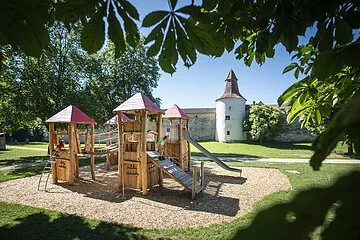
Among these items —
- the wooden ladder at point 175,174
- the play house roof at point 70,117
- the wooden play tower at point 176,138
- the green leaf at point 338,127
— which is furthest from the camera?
the wooden play tower at point 176,138

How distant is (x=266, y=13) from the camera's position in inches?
70.3

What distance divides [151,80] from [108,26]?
28.3 meters

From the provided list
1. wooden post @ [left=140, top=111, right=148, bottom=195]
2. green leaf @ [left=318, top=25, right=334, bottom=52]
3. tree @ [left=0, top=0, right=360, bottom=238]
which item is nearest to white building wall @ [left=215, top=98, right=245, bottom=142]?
wooden post @ [left=140, top=111, right=148, bottom=195]

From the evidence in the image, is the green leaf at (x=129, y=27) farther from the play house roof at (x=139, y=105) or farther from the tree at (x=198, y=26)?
the play house roof at (x=139, y=105)

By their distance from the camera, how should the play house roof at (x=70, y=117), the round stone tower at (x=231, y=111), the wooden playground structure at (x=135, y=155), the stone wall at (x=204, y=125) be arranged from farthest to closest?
the stone wall at (x=204, y=125) → the round stone tower at (x=231, y=111) → the play house roof at (x=70, y=117) → the wooden playground structure at (x=135, y=155)

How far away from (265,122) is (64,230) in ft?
105

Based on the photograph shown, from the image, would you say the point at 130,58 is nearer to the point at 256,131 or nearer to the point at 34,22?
the point at 256,131

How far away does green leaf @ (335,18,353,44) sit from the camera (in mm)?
1395

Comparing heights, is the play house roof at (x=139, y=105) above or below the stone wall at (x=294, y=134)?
above

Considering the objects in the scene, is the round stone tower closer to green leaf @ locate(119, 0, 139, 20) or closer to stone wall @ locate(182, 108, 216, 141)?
stone wall @ locate(182, 108, 216, 141)

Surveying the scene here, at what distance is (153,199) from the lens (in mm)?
8812

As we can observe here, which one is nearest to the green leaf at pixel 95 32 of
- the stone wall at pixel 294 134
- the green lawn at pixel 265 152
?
the green lawn at pixel 265 152

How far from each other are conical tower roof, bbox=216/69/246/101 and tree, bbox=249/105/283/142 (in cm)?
433

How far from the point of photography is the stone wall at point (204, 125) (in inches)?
1700
